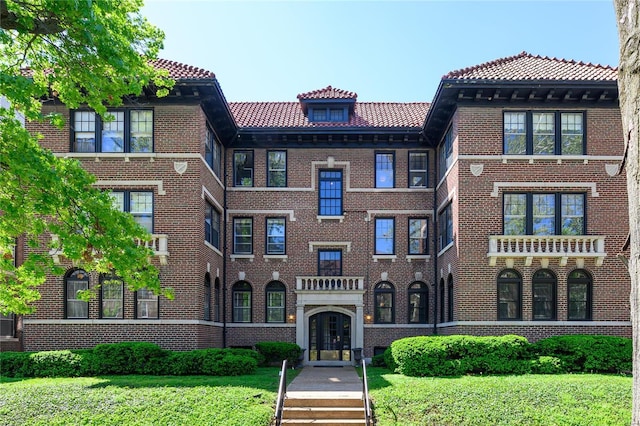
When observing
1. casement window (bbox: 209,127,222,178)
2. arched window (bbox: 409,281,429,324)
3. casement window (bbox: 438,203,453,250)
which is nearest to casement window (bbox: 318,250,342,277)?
arched window (bbox: 409,281,429,324)

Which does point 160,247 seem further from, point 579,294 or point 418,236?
point 579,294

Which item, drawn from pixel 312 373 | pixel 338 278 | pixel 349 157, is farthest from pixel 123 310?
pixel 349 157

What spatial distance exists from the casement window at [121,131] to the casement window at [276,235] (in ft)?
23.0

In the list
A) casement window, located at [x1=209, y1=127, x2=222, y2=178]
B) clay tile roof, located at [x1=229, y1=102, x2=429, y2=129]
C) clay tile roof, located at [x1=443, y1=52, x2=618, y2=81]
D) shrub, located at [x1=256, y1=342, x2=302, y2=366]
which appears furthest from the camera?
clay tile roof, located at [x1=229, y1=102, x2=429, y2=129]

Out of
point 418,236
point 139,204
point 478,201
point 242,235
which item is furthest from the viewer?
point 242,235

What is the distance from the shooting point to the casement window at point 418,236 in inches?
1033

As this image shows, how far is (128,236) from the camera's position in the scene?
12586mm

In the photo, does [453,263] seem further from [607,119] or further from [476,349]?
[607,119]

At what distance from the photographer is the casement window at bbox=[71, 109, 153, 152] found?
21.2 meters

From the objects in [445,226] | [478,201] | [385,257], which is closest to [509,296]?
[478,201]

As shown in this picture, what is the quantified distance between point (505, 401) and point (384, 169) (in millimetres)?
13351

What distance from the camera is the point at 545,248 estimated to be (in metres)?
20.7

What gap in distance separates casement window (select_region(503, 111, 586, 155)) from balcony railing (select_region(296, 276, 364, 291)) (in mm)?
8325

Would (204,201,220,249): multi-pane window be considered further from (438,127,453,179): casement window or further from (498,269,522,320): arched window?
(498,269,522,320): arched window
